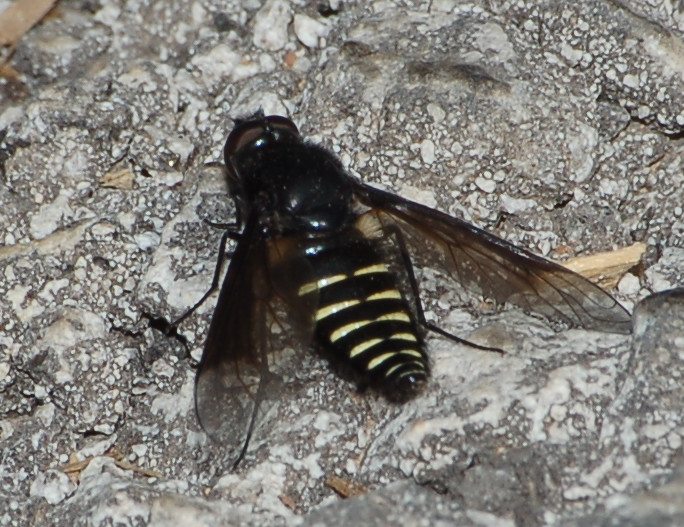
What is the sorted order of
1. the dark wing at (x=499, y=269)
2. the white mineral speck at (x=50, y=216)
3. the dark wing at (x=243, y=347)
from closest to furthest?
1. the dark wing at (x=243, y=347)
2. the dark wing at (x=499, y=269)
3. the white mineral speck at (x=50, y=216)

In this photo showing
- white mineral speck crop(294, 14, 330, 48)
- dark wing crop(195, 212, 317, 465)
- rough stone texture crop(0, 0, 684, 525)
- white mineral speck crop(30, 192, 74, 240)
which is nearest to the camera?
rough stone texture crop(0, 0, 684, 525)

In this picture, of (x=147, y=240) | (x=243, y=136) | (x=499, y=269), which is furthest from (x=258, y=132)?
(x=499, y=269)

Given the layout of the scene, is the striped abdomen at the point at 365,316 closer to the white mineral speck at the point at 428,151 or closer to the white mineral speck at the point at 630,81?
the white mineral speck at the point at 428,151

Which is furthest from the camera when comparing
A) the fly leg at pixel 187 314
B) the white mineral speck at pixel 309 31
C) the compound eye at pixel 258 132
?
the white mineral speck at pixel 309 31

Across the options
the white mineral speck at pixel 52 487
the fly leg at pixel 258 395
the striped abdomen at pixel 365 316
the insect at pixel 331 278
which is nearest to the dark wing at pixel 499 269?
the insect at pixel 331 278

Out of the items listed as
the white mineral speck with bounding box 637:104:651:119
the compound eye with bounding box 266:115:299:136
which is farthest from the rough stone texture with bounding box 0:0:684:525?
the compound eye with bounding box 266:115:299:136

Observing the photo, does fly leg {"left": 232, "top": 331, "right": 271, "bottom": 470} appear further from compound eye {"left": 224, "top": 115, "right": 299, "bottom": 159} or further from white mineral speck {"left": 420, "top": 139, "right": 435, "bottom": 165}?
white mineral speck {"left": 420, "top": 139, "right": 435, "bottom": 165}

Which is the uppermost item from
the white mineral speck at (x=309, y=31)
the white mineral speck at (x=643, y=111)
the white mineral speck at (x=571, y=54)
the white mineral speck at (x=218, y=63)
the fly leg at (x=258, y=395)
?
the white mineral speck at (x=309, y=31)
